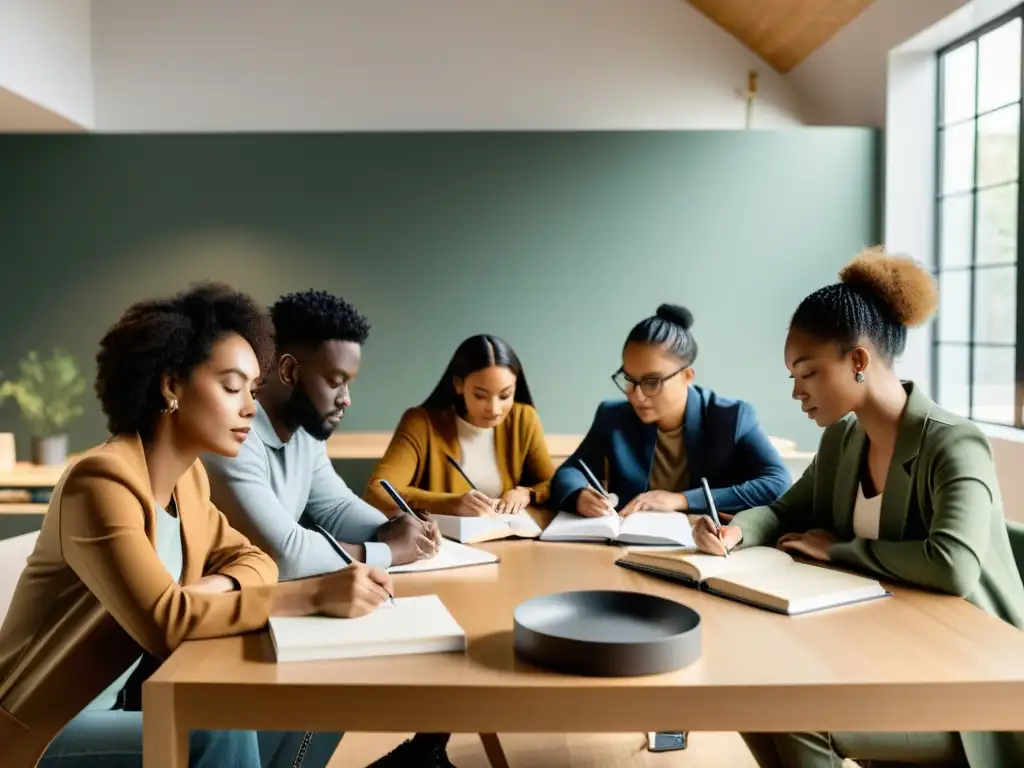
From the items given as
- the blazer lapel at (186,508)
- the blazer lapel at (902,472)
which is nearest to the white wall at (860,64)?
the blazer lapel at (902,472)

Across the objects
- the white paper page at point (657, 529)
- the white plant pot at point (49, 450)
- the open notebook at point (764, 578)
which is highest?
the open notebook at point (764, 578)

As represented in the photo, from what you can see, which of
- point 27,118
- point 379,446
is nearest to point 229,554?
point 379,446

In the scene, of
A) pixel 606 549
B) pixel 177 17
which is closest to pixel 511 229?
pixel 177 17

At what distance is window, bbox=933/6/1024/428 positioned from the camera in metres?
3.67

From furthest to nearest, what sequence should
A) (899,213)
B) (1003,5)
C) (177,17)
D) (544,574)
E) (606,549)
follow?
(177,17), (899,213), (1003,5), (606,549), (544,574)

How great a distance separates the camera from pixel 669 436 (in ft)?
8.35

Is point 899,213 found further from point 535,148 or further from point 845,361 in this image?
point 845,361

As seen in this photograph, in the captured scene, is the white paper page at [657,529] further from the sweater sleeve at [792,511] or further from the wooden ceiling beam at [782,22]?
the wooden ceiling beam at [782,22]

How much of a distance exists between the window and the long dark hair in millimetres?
2066

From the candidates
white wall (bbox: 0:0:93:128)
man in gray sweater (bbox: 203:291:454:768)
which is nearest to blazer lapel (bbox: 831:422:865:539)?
man in gray sweater (bbox: 203:291:454:768)

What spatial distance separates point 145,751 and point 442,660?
13.6 inches

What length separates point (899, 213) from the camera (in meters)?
4.28

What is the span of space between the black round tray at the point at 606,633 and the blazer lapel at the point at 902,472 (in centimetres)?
58

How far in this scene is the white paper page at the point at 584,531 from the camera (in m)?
1.93
